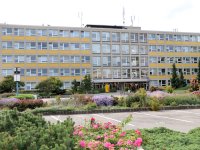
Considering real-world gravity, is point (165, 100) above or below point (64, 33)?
below

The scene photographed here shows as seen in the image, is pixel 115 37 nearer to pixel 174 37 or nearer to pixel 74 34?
pixel 74 34

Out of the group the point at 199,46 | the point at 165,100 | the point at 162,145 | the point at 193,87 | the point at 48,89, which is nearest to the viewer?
the point at 162,145

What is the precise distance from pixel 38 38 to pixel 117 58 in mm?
16510

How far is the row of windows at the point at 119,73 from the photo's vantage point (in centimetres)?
7356

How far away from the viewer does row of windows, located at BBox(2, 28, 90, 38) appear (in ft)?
225

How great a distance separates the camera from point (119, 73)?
75438 millimetres

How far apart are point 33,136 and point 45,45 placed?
217 ft

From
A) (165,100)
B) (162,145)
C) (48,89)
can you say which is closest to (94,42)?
(48,89)

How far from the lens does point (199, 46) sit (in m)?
83.8

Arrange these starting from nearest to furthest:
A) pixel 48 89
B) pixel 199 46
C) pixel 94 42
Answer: pixel 48 89
pixel 94 42
pixel 199 46

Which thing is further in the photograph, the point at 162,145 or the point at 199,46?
the point at 199,46

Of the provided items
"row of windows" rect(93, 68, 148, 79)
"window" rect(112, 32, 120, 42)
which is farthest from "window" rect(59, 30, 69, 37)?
"window" rect(112, 32, 120, 42)

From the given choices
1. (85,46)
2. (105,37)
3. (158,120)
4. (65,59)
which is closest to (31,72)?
(65,59)

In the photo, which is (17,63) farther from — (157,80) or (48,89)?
(157,80)
